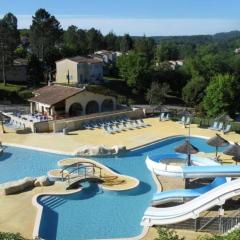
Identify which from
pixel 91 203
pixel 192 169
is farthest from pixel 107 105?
pixel 192 169

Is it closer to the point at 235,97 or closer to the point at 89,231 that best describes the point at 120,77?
the point at 235,97

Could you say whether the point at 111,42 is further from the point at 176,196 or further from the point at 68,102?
the point at 176,196

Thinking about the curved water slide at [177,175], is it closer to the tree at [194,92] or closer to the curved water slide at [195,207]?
the curved water slide at [195,207]

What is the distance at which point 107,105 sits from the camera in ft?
148

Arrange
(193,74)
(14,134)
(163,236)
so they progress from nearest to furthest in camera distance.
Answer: (163,236), (14,134), (193,74)

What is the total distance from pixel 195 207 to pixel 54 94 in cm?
2665

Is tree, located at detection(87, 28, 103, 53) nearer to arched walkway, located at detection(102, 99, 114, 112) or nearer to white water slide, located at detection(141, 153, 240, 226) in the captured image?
arched walkway, located at detection(102, 99, 114, 112)

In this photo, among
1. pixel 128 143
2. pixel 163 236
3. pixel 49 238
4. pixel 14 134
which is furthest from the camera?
pixel 14 134

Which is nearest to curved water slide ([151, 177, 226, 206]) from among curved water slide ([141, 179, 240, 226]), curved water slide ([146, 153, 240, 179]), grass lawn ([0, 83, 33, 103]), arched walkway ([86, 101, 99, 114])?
curved water slide ([146, 153, 240, 179])

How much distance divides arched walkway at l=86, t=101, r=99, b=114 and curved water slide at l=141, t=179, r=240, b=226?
2571cm

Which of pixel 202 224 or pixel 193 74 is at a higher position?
pixel 193 74

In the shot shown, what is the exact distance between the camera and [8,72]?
66562 mm

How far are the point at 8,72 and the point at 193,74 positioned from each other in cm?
3489

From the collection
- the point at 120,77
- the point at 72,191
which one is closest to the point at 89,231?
the point at 72,191
